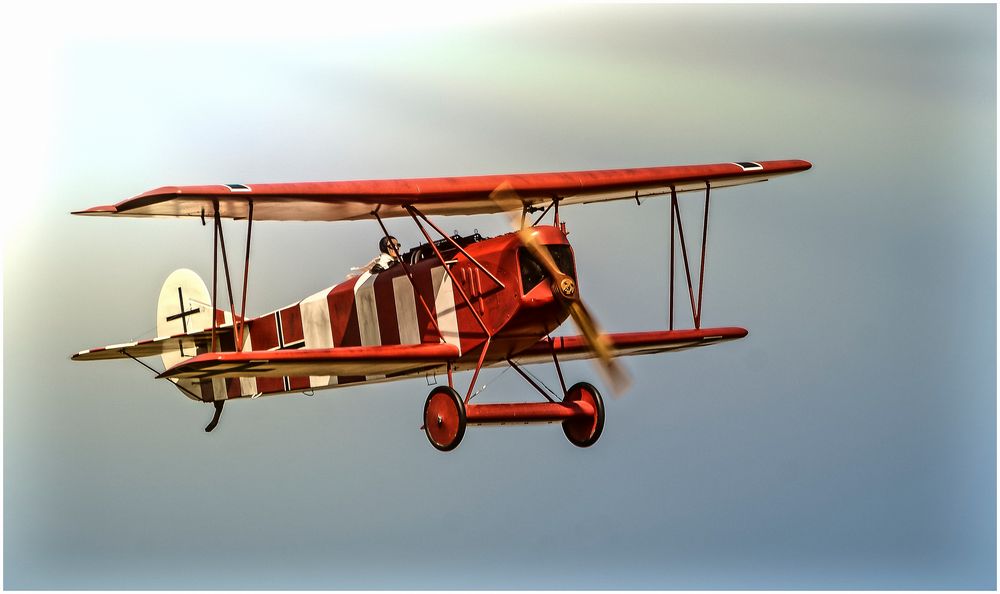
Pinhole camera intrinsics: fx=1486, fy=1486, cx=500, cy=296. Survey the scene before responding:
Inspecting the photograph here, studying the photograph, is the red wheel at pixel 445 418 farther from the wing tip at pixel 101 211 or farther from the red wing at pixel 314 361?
the wing tip at pixel 101 211

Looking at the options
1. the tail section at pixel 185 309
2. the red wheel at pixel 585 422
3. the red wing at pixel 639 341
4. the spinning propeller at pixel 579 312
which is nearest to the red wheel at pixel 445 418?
the spinning propeller at pixel 579 312

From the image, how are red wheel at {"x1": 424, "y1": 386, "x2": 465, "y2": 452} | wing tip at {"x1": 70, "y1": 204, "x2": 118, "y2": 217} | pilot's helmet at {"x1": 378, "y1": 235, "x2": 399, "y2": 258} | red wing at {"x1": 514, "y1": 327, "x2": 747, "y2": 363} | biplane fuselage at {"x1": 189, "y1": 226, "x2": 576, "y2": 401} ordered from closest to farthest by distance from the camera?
red wheel at {"x1": 424, "y1": 386, "x2": 465, "y2": 452} → biplane fuselage at {"x1": 189, "y1": 226, "x2": 576, "y2": 401} → wing tip at {"x1": 70, "y1": 204, "x2": 118, "y2": 217} → pilot's helmet at {"x1": 378, "y1": 235, "x2": 399, "y2": 258} → red wing at {"x1": 514, "y1": 327, "x2": 747, "y2": 363}

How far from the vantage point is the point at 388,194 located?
19891 mm

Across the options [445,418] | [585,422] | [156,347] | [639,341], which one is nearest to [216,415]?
[156,347]

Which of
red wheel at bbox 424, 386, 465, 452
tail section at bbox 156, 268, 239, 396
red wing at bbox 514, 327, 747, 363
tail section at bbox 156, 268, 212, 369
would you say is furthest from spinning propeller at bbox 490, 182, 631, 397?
tail section at bbox 156, 268, 212, 369

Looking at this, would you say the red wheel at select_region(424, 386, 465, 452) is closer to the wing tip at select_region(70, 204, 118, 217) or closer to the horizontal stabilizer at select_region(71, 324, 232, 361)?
the wing tip at select_region(70, 204, 118, 217)

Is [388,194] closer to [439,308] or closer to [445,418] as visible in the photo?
[439,308]

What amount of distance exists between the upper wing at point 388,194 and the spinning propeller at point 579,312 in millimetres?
996

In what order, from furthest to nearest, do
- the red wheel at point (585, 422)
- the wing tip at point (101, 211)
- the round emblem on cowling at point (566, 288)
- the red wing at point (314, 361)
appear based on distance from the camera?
the red wheel at point (585, 422) < the wing tip at point (101, 211) < the round emblem on cowling at point (566, 288) < the red wing at point (314, 361)

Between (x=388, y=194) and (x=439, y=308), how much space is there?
183 cm

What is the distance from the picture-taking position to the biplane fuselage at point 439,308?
1986cm

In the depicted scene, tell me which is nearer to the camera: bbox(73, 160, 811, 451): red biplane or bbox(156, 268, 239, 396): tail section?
bbox(73, 160, 811, 451): red biplane

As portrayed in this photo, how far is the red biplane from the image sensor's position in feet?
63.7

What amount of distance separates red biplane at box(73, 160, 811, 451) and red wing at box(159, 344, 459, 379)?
0.8 inches
